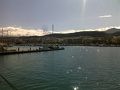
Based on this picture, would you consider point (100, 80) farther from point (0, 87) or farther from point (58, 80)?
point (0, 87)

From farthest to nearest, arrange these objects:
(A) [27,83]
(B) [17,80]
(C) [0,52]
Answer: (C) [0,52] → (B) [17,80] → (A) [27,83]

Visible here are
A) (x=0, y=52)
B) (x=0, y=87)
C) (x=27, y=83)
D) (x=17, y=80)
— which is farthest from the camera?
(x=0, y=52)

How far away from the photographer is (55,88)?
29516 millimetres

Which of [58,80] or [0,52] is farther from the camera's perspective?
[0,52]

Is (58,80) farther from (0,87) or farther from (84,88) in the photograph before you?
(0,87)

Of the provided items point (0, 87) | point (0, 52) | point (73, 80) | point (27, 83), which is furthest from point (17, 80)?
point (0, 52)

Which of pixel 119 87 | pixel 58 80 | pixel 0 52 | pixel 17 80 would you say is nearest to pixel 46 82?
pixel 58 80

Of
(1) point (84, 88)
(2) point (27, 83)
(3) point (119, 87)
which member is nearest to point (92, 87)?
(1) point (84, 88)

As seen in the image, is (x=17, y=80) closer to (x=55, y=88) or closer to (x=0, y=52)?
(x=55, y=88)

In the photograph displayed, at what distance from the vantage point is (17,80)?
3456cm

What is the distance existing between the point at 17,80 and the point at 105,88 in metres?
13.2

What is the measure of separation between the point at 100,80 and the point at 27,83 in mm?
10761

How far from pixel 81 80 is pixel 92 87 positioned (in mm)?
5121

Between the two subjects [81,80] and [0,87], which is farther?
[81,80]
